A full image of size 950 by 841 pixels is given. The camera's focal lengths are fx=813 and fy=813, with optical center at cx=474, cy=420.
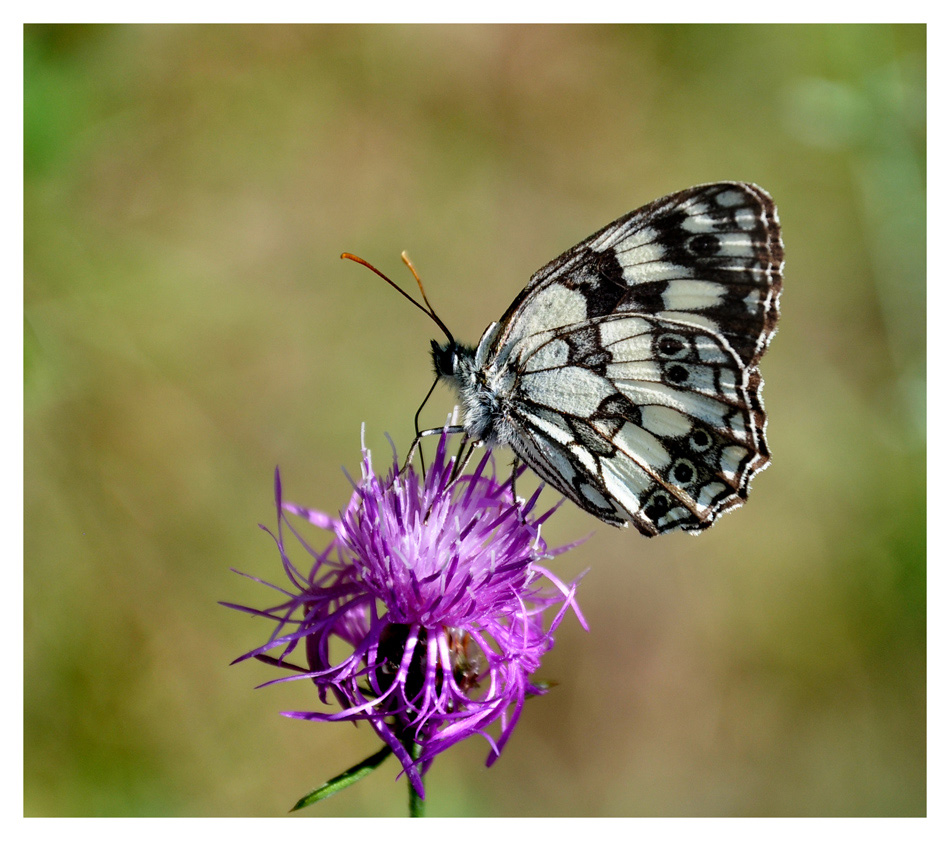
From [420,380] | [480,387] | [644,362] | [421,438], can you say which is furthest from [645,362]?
[420,380]

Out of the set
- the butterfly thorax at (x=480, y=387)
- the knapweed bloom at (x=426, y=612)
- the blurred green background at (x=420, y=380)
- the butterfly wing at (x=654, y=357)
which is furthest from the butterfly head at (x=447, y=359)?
the blurred green background at (x=420, y=380)

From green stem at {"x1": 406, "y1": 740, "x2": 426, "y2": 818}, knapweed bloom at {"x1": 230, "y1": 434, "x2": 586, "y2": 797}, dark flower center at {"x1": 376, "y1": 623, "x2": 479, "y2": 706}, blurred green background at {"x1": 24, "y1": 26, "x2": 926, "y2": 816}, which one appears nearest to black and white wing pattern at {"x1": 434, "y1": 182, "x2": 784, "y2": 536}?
knapweed bloom at {"x1": 230, "y1": 434, "x2": 586, "y2": 797}

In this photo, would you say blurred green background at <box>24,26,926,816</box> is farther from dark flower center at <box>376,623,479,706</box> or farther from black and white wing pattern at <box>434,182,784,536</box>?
black and white wing pattern at <box>434,182,784,536</box>

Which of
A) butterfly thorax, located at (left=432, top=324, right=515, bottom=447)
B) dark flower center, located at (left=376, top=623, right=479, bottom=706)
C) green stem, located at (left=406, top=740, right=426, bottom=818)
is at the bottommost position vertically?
green stem, located at (left=406, top=740, right=426, bottom=818)

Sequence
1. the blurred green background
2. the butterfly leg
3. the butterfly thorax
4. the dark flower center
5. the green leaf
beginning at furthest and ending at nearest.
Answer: the blurred green background, the butterfly thorax, the butterfly leg, the dark flower center, the green leaf

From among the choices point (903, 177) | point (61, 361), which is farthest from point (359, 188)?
point (903, 177)

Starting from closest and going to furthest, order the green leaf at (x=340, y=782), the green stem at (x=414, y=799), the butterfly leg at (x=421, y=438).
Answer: the green leaf at (x=340, y=782) → the green stem at (x=414, y=799) → the butterfly leg at (x=421, y=438)

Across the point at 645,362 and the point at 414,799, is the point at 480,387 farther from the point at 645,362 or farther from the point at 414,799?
the point at 414,799

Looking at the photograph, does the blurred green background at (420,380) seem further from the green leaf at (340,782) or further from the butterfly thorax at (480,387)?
the butterfly thorax at (480,387)
